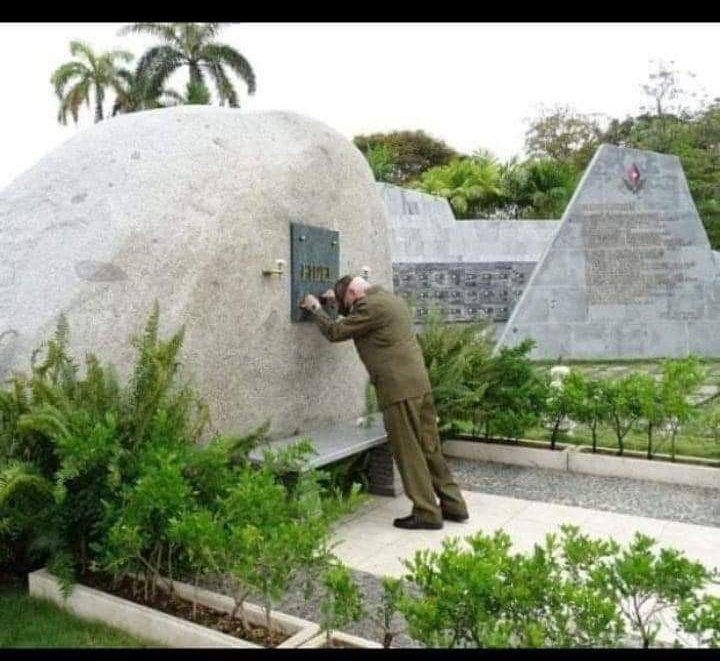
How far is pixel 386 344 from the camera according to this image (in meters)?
4.70

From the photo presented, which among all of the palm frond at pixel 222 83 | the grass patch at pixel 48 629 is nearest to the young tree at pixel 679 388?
the grass patch at pixel 48 629

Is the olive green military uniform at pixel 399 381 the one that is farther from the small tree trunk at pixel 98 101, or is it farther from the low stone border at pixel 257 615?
the small tree trunk at pixel 98 101

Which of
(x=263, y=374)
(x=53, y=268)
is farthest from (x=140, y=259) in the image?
(x=263, y=374)

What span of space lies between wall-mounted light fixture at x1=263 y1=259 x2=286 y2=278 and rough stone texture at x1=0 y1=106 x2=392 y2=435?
0.05 meters

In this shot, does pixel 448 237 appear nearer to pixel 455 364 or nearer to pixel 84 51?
pixel 455 364

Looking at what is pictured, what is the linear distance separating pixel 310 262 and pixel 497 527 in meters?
2.34

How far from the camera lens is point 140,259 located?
429 cm

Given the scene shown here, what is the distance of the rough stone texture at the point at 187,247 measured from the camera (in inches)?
165

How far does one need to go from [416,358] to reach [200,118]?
90.2 inches

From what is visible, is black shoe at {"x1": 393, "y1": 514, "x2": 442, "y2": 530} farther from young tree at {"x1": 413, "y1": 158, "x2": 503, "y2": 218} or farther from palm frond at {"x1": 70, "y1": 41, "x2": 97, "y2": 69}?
palm frond at {"x1": 70, "y1": 41, "x2": 97, "y2": 69}

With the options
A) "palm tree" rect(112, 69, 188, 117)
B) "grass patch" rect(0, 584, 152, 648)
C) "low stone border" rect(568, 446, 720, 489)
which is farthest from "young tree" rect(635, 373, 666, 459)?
"palm tree" rect(112, 69, 188, 117)

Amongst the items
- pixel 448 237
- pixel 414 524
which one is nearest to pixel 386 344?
pixel 414 524

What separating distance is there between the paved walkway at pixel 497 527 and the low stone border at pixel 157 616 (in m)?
1.05

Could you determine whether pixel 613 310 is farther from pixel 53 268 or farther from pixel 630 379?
pixel 53 268
